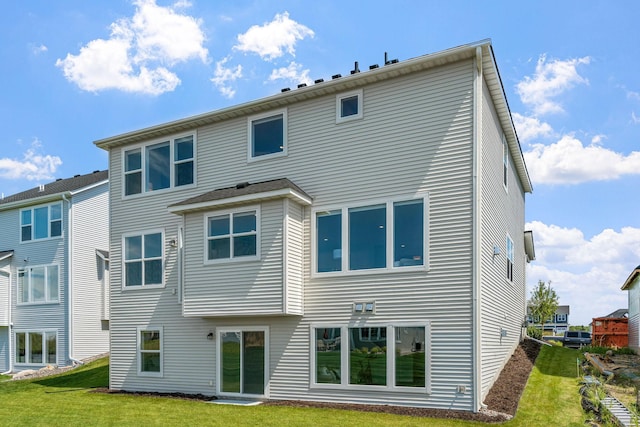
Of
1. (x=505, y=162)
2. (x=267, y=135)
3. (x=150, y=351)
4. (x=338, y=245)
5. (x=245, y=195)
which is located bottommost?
(x=150, y=351)

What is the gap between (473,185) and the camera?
37.0ft

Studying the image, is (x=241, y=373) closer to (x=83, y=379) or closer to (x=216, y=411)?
(x=216, y=411)

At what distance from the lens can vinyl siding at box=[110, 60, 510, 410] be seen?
1129 cm

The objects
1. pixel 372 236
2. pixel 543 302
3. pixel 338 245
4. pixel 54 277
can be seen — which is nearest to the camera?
pixel 372 236

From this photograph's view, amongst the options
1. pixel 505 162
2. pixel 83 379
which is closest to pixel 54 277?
pixel 83 379

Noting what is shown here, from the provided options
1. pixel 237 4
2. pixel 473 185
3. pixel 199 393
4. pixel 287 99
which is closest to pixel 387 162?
pixel 473 185

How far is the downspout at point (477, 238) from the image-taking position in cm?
1079

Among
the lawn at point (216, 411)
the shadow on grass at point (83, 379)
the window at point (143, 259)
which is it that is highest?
the window at point (143, 259)

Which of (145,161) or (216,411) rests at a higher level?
(145,161)

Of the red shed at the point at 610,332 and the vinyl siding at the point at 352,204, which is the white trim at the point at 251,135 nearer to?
the vinyl siding at the point at 352,204

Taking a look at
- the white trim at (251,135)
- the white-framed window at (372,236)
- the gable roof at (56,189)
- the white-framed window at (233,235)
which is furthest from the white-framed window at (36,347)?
the white-framed window at (372,236)

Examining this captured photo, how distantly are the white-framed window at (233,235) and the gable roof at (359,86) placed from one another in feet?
9.25

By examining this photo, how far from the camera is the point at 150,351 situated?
50.4 ft

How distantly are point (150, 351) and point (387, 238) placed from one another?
790 cm
